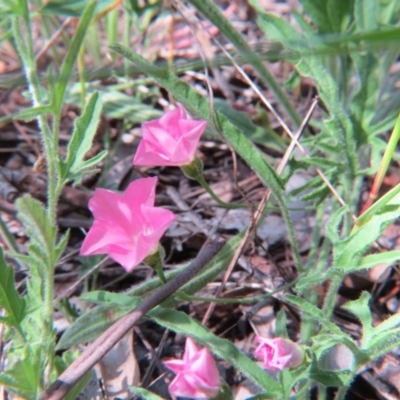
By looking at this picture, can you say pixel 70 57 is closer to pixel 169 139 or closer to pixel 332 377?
pixel 169 139

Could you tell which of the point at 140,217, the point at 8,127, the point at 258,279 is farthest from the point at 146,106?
the point at 140,217

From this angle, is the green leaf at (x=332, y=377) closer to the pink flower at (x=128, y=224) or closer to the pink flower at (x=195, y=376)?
the pink flower at (x=195, y=376)

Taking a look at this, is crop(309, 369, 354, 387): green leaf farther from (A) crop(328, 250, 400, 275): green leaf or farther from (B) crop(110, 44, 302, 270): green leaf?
(B) crop(110, 44, 302, 270): green leaf

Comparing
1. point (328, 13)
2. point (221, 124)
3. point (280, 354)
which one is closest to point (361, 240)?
point (280, 354)

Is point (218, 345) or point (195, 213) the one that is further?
point (195, 213)

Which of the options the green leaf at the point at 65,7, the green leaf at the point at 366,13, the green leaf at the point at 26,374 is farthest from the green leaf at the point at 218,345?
the green leaf at the point at 366,13

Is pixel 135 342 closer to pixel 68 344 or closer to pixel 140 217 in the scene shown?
pixel 68 344
